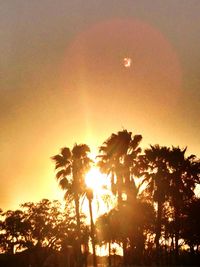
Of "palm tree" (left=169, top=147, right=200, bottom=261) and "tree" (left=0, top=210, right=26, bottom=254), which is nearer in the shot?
"palm tree" (left=169, top=147, right=200, bottom=261)

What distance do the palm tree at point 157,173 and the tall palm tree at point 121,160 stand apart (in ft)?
3.82

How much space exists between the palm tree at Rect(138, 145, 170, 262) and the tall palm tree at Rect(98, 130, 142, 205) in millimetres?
1165

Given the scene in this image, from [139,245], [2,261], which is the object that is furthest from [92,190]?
[2,261]

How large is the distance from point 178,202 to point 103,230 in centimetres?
2601

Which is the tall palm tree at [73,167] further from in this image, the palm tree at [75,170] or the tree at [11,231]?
the tree at [11,231]

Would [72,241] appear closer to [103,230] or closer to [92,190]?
[103,230]

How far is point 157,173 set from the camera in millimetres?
47719

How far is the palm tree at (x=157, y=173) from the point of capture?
47.4m

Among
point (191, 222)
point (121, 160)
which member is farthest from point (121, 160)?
point (191, 222)

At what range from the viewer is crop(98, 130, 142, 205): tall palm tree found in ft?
159

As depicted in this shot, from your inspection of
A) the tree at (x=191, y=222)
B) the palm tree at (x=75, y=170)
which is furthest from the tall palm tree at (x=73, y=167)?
the tree at (x=191, y=222)

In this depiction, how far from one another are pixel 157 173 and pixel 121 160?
4036mm

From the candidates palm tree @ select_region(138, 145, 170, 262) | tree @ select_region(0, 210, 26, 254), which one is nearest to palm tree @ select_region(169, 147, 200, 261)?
palm tree @ select_region(138, 145, 170, 262)

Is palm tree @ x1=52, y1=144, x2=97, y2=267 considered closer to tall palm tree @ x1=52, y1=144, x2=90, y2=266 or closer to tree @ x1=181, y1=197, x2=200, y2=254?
tall palm tree @ x1=52, y1=144, x2=90, y2=266
